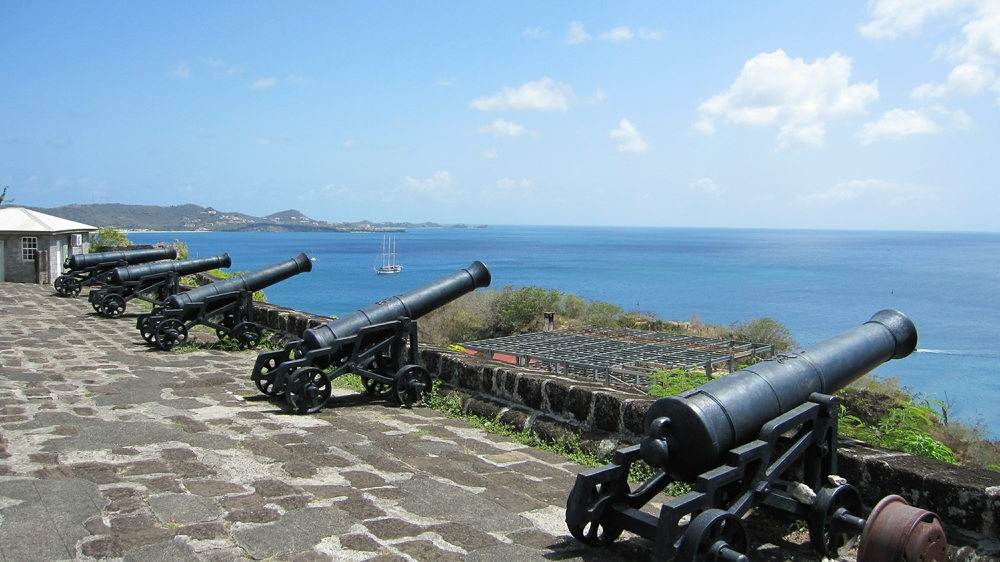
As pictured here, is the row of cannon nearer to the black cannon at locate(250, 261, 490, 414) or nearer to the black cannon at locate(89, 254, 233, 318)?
the black cannon at locate(250, 261, 490, 414)

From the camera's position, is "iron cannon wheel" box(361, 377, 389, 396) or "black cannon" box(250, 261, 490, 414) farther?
"iron cannon wheel" box(361, 377, 389, 396)

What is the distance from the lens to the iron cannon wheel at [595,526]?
11.1 ft

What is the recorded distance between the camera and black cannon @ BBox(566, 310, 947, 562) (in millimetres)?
2996

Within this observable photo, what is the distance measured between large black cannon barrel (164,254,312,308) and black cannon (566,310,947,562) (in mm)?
7948

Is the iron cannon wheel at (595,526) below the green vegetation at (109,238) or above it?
below

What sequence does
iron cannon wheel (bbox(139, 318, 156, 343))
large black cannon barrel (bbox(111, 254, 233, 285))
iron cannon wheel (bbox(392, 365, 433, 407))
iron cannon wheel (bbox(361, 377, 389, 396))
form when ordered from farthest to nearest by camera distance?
1. large black cannon barrel (bbox(111, 254, 233, 285))
2. iron cannon wheel (bbox(139, 318, 156, 343))
3. iron cannon wheel (bbox(361, 377, 389, 396))
4. iron cannon wheel (bbox(392, 365, 433, 407))

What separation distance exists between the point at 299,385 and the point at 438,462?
2012 millimetres

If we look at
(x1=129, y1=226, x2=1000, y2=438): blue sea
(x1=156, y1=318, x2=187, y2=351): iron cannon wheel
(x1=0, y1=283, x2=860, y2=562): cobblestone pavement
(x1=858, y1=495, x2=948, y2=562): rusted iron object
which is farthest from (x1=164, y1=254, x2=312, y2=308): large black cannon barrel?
(x1=129, y1=226, x2=1000, y2=438): blue sea

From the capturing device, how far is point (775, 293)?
88.2 metres

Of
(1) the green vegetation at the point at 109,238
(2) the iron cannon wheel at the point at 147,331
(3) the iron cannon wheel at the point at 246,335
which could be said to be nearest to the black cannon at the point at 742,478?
(3) the iron cannon wheel at the point at 246,335

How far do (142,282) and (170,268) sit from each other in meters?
0.62

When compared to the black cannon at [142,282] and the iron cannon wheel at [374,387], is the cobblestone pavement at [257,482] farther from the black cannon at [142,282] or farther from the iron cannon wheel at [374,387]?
the black cannon at [142,282]

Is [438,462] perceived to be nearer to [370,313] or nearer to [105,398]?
[370,313]

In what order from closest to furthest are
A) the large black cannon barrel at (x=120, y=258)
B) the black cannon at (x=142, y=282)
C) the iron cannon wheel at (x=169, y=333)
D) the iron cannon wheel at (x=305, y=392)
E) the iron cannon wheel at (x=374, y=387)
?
the iron cannon wheel at (x=305, y=392) < the iron cannon wheel at (x=374, y=387) < the iron cannon wheel at (x=169, y=333) < the black cannon at (x=142, y=282) < the large black cannon barrel at (x=120, y=258)
